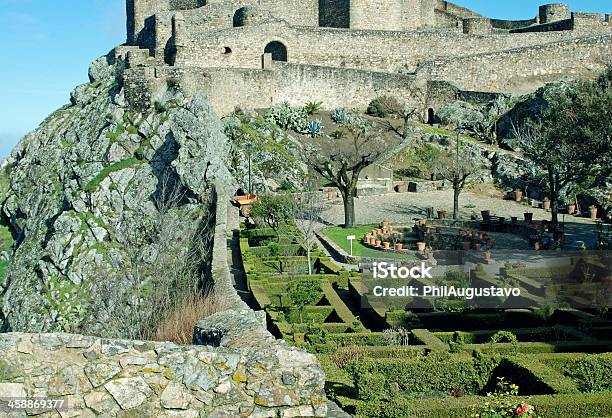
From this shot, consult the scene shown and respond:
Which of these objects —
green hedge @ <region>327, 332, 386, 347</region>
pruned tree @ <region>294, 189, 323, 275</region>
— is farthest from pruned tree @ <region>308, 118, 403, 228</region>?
green hedge @ <region>327, 332, 386, 347</region>

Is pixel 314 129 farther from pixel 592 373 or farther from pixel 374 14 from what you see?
pixel 592 373

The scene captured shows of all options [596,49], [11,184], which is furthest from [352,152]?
[11,184]

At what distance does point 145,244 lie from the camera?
3453 centimetres

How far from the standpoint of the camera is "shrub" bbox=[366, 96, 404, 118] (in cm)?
4616

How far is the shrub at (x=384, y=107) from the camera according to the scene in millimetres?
→ 46156

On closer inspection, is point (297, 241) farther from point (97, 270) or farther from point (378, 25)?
point (378, 25)

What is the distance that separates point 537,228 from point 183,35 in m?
21.2

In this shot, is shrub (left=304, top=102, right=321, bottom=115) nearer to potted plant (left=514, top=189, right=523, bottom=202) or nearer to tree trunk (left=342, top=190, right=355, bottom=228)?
potted plant (left=514, top=189, right=523, bottom=202)

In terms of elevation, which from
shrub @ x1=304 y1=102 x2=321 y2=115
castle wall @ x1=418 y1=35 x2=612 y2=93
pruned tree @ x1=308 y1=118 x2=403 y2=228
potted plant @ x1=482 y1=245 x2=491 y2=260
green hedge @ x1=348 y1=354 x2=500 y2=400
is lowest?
green hedge @ x1=348 y1=354 x2=500 y2=400

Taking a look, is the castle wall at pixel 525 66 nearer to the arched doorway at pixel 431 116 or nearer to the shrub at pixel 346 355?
the arched doorway at pixel 431 116

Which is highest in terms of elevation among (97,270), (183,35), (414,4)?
(414,4)

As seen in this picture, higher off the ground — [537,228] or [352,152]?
[352,152]

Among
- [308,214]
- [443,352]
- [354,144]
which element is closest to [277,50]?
[354,144]

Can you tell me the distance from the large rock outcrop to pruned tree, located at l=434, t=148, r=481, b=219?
372 inches
